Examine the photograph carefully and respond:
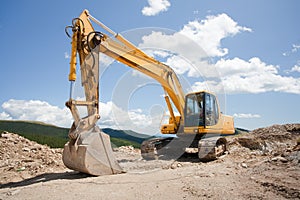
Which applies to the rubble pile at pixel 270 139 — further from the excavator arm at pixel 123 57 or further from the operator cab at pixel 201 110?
the excavator arm at pixel 123 57

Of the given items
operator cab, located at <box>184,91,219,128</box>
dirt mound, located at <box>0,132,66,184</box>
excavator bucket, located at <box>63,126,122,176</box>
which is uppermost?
operator cab, located at <box>184,91,219,128</box>

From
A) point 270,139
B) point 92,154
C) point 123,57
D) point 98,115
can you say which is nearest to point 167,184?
point 92,154

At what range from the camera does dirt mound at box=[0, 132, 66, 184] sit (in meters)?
7.04

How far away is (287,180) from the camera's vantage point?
186 inches

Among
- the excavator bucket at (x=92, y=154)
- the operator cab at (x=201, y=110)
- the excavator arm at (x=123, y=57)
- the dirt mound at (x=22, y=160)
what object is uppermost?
the excavator arm at (x=123, y=57)

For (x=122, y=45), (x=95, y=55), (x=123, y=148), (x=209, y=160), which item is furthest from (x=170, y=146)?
(x=95, y=55)

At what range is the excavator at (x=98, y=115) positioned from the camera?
19.1ft

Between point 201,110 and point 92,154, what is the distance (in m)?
5.34

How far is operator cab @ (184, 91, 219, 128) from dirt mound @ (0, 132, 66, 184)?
5.24 meters

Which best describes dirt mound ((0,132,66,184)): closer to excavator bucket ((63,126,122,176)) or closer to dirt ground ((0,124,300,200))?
dirt ground ((0,124,300,200))

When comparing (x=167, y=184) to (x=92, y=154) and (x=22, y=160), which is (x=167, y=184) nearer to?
(x=92, y=154)

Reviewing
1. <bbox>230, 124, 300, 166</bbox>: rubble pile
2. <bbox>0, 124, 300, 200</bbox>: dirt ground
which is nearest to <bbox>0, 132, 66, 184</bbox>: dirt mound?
<bbox>0, 124, 300, 200</bbox>: dirt ground

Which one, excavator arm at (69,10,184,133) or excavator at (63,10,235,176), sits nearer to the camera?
excavator at (63,10,235,176)

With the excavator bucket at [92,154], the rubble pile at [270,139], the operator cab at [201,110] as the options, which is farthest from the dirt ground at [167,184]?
the rubble pile at [270,139]
